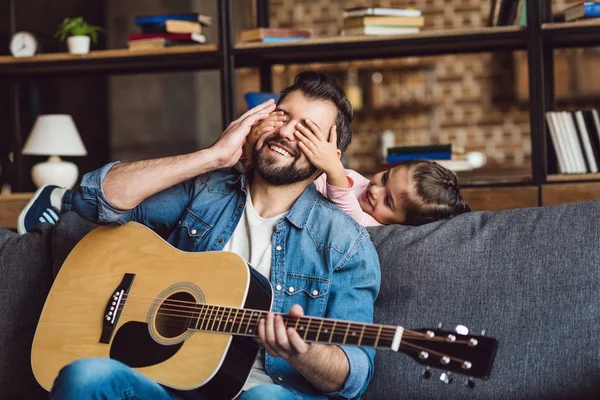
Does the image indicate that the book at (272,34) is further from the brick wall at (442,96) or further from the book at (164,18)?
the brick wall at (442,96)

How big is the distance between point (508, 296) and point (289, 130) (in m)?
0.63

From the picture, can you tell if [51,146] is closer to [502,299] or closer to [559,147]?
[559,147]

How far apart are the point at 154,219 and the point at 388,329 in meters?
0.83

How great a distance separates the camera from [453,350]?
1314 mm

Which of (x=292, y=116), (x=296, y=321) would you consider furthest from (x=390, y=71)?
(x=296, y=321)

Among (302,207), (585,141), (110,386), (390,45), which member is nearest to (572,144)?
(585,141)

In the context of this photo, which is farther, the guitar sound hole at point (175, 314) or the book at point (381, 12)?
the book at point (381, 12)

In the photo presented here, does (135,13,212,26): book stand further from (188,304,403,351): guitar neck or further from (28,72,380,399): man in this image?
(188,304,403,351): guitar neck

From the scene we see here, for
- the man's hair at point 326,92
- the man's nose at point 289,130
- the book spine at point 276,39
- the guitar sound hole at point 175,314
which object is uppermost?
the book spine at point 276,39

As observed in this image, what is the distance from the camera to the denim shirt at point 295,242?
1724mm

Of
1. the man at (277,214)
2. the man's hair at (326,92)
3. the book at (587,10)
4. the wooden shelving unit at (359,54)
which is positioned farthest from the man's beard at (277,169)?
the book at (587,10)

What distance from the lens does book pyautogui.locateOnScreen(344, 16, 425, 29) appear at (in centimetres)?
296

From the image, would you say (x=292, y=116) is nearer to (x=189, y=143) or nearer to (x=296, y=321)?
(x=296, y=321)

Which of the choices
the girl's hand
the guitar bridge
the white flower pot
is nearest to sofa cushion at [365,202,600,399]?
the girl's hand
